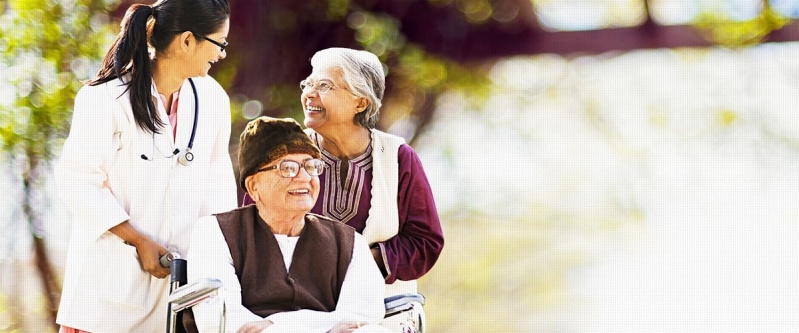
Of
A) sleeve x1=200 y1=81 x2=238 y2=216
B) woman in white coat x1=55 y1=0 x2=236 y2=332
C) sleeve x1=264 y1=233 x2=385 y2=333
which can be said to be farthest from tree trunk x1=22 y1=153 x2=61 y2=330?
sleeve x1=264 y1=233 x2=385 y2=333

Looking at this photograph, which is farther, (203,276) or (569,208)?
(569,208)

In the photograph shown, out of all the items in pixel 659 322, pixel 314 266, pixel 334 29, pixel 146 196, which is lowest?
pixel 659 322

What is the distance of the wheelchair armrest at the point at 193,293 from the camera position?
2.80m

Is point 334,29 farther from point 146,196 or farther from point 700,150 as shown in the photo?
point 146,196

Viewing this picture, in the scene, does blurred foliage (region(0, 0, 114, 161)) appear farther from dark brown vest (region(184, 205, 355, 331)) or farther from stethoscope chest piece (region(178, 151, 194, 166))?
dark brown vest (region(184, 205, 355, 331))

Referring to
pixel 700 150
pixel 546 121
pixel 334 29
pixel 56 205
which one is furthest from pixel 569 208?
pixel 56 205

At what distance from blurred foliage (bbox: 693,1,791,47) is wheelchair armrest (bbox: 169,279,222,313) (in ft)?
12.0

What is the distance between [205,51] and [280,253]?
1.85ft

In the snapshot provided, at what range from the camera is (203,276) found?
3051mm

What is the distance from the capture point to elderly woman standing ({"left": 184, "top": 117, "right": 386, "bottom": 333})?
3.06 metres

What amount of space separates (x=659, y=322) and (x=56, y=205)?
3.69 m

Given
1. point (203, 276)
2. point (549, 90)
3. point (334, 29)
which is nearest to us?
point (203, 276)

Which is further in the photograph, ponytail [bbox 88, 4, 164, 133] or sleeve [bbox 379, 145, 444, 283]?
sleeve [bbox 379, 145, 444, 283]

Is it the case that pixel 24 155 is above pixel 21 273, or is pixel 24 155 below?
above
